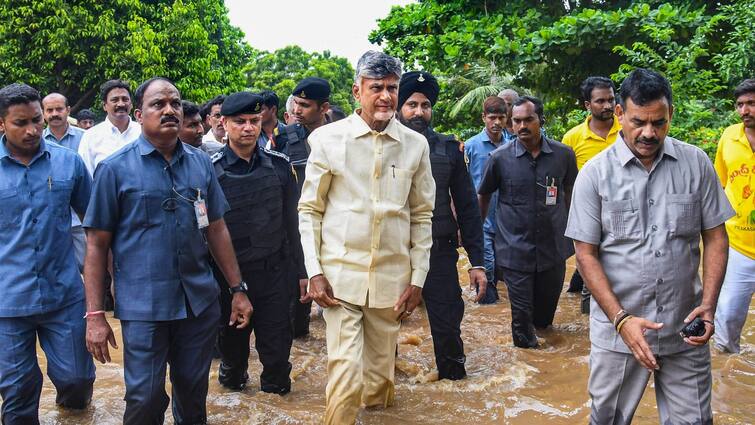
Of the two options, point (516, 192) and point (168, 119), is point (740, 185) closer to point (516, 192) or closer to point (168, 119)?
point (516, 192)

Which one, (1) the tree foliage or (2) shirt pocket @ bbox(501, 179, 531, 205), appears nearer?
(2) shirt pocket @ bbox(501, 179, 531, 205)

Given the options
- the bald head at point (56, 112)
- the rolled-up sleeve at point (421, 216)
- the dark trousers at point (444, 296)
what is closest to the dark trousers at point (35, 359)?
the rolled-up sleeve at point (421, 216)

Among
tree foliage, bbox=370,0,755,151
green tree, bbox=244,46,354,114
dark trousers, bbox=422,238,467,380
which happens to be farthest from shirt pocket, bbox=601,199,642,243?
green tree, bbox=244,46,354,114

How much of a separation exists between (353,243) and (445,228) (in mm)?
1173

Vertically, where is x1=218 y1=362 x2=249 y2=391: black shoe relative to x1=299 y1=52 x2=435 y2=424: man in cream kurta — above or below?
below

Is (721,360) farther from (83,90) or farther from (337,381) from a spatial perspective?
(83,90)

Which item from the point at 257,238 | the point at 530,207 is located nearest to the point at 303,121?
the point at 257,238

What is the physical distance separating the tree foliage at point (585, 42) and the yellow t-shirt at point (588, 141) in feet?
11.2

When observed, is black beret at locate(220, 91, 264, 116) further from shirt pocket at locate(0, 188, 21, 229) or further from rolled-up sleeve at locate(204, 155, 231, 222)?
shirt pocket at locate(0, 188, 21, 229)

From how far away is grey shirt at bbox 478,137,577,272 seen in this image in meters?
5.80

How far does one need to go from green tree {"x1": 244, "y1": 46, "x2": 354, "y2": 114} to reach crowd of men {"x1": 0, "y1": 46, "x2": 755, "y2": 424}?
1467 inches

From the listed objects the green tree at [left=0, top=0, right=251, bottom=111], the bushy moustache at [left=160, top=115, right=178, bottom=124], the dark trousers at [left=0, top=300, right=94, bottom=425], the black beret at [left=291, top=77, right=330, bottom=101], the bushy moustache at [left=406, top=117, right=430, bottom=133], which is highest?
the green tree at [left=0, top=0, right=251, bottom=111]

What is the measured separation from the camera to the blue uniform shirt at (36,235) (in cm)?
414

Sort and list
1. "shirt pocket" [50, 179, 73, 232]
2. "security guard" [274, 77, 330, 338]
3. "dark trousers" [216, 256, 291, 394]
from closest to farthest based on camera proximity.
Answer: "shirt pocket" [50, 179, 73, 232] < "dark trousers" [216, 256, 291, 394] < "security guard" [274, 77, 330, 338]
